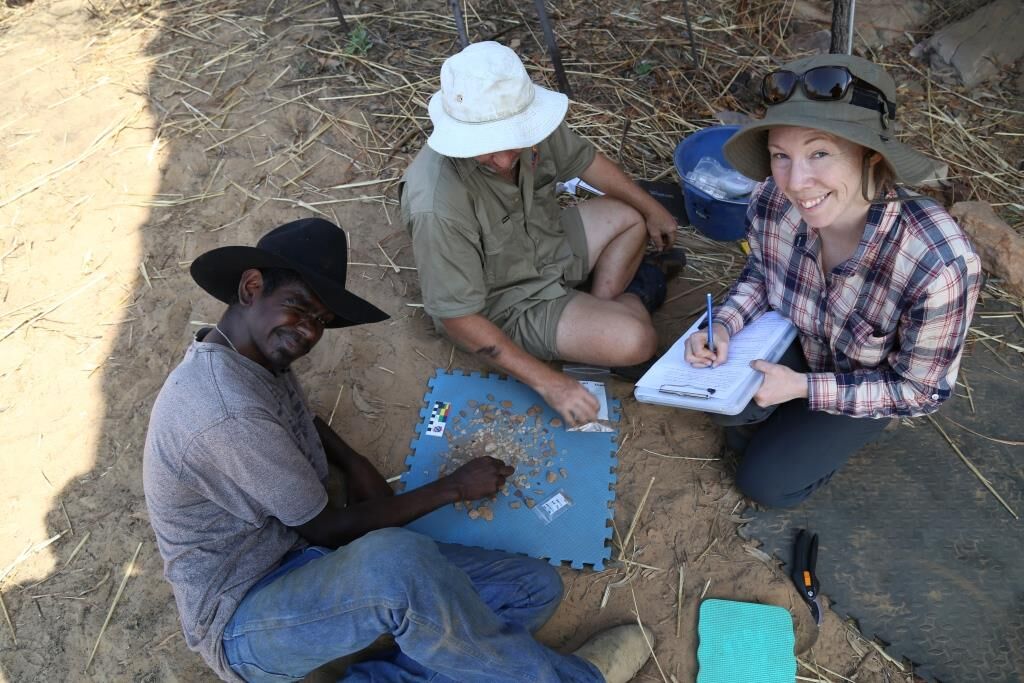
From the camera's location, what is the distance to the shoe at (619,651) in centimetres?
236

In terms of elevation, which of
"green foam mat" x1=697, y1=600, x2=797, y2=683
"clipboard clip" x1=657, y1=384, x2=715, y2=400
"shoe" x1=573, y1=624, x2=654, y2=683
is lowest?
"green foam mat" x1=697, y1=600, x2=797, y2=683

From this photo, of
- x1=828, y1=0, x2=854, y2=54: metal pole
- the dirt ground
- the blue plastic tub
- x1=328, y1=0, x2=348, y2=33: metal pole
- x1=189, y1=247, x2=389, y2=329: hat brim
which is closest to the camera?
x1=189, y1=247, x2=389, y2=329: hat brim

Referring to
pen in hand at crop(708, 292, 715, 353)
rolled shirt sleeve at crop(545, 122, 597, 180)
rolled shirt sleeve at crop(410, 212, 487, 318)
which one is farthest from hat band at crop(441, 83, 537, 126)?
pen in hand at crop(708, 292, 715, 353)

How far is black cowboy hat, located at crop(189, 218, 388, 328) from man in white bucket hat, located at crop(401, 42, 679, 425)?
545 millimetres

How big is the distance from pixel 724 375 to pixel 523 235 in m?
1.08

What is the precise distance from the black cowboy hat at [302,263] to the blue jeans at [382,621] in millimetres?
698

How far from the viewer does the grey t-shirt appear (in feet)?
6.32

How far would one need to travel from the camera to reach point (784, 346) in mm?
2568

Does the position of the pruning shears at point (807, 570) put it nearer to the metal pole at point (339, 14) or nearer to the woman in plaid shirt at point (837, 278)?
the woman in plaid shirt at point (837, 278)

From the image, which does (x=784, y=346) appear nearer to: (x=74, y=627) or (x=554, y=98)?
(x=554, y=98)

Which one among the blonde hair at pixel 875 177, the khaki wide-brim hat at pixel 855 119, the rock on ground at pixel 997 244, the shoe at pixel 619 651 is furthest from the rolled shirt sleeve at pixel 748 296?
the rock on ground at pixel 997 244

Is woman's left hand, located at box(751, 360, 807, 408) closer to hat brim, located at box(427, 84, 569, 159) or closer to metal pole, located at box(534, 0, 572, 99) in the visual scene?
hat brim, located at box(427, 84, 569, 159)

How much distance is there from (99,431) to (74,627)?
868 mm

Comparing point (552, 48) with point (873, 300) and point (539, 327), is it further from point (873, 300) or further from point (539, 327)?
point (873, 300)
